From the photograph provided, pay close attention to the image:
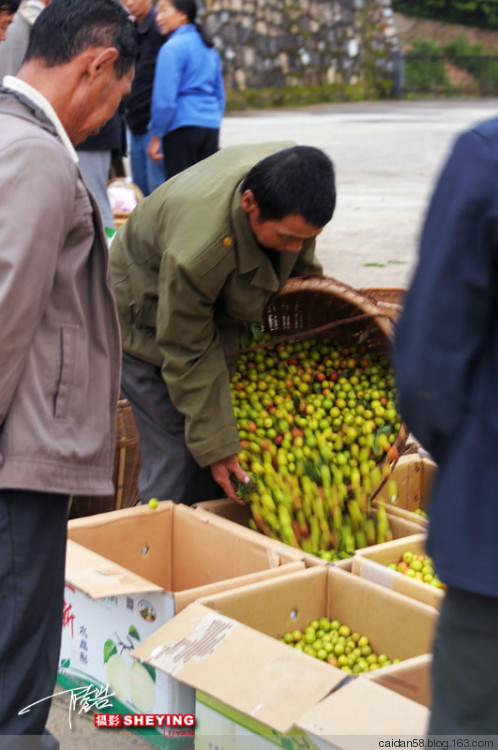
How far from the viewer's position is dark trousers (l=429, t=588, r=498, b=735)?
4.75 feet

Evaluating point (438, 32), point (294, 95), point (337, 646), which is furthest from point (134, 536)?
point (438, 32)

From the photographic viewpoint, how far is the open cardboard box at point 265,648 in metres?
2.26

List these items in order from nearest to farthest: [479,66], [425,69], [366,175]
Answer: [366,175] < [425,69] < [479,66]

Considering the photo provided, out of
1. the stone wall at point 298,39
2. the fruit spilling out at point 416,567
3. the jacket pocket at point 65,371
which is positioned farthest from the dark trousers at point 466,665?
the stone wall at point 298,39

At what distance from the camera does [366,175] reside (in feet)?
41.8

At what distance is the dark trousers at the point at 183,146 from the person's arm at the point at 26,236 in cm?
508

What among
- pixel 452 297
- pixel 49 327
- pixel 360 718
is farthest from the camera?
pixel 360 718

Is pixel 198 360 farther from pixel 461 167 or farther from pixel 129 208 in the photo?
pixel 129 208

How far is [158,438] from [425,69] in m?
30.4

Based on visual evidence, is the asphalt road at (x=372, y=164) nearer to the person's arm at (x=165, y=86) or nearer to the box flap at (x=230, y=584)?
the box flap at (x=230, y=584)

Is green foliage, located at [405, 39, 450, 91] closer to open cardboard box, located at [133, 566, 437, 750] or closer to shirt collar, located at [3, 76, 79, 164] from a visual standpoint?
open cardboard box, located at [133, 566, 437, 750]

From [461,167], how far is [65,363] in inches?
35.5

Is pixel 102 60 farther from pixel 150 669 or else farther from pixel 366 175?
pixel 366 175

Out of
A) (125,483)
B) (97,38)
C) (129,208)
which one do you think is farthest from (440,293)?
(129,208)
